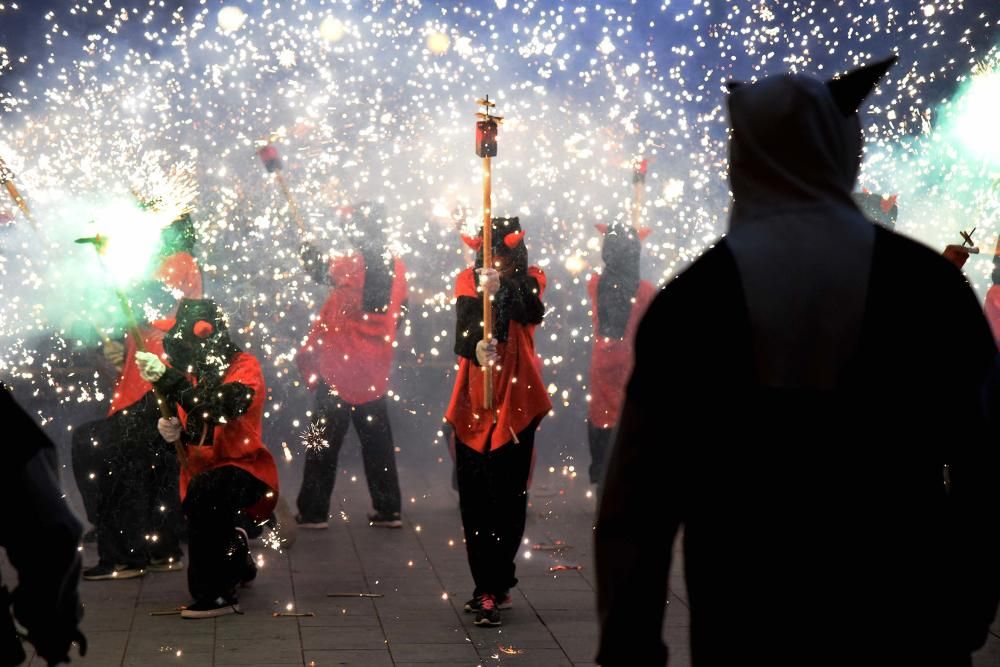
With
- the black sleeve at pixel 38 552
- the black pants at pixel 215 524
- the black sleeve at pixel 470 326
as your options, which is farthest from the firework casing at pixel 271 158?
the black sleeve at pixel 38 552

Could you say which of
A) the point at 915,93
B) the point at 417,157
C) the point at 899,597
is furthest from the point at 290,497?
the point at 899,597

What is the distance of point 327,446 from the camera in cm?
1029

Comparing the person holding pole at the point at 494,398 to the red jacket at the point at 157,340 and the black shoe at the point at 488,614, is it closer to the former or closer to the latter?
the black shoe at the point at 488,614

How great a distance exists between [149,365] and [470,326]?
1853 millimetres

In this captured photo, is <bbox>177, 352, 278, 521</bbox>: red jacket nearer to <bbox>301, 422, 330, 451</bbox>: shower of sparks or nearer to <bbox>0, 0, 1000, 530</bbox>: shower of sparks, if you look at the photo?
<bbox>301, 422, 330, 451</bbox>: shower of sparks

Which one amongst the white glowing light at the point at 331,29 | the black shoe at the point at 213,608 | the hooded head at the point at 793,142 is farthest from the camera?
the white glowing light at the point at 331,29

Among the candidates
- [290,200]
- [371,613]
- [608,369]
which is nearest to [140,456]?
[371,613]

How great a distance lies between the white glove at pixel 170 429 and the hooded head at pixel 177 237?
4.97 ft

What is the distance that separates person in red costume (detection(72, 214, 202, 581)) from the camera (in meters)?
8.39

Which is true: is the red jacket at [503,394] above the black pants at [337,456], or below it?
above

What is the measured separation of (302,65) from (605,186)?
3.47m

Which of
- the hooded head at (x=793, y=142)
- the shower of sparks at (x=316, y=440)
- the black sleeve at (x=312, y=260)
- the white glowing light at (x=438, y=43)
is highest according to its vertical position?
the white glowing light at (x=438, y=43)

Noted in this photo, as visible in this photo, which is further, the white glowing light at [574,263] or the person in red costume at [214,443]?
the white glowing light at [574,263]

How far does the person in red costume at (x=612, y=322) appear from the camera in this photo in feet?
38.0
